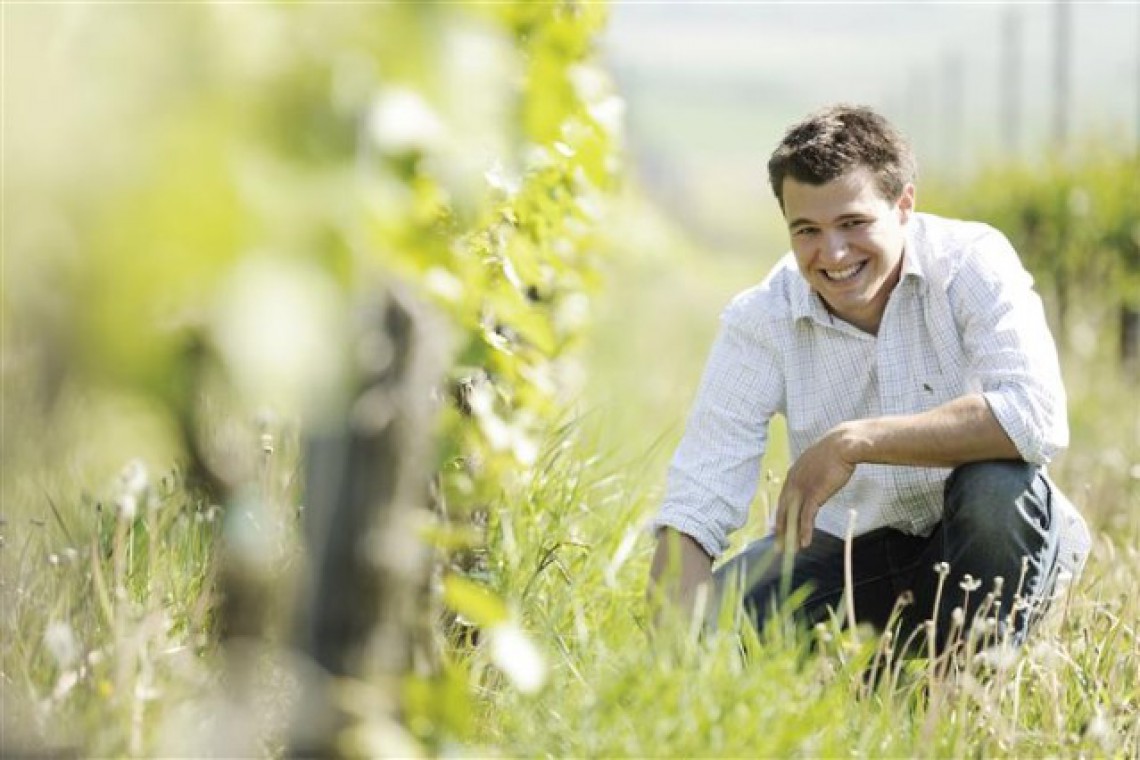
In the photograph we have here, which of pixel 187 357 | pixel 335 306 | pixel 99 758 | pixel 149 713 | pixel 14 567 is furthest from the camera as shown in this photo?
pixel 14 567

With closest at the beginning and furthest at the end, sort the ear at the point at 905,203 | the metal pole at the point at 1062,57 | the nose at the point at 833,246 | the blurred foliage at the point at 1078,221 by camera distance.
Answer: the nose at the point at 833,246, the ear at the point at 905,203, the blurred foliage at the point at 1078,221, the metal pole at the point at 1062,57

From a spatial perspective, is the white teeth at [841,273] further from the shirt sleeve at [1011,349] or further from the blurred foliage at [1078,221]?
the blurred foliage at [1078,221]

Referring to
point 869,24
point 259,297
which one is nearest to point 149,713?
point 259,297

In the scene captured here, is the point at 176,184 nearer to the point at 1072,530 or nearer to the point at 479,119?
the point at 479,119

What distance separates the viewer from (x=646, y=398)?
7.27m

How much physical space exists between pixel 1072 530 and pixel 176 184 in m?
2.63

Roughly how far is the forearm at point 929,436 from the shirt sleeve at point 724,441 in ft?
1.05

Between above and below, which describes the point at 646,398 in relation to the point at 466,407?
below

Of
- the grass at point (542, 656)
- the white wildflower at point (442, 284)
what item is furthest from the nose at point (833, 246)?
the white wildflower at point (442, 284)

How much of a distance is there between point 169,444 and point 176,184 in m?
0.58

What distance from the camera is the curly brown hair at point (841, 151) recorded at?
332 cm

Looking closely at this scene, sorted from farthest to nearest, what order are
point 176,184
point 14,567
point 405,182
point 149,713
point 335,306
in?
point 14,567 → point 149,713 → point 405,182 → point 335,306 → point 176,184

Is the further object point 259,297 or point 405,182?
point 405,182

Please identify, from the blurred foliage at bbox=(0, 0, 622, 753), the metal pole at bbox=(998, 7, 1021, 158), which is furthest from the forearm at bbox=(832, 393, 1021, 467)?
the metal pole at bbox=(998, 7, 1021, 158)
